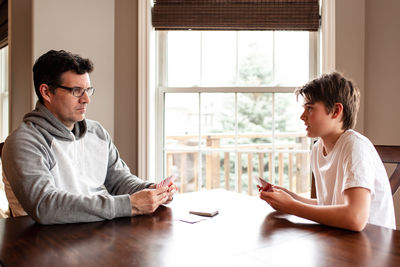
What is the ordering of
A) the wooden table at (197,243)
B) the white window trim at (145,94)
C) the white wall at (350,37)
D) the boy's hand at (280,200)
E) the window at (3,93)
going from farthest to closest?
the window at (3,93)
the white window trim at (145,94)
the white wall at (350,37)
the boy's hand at (280,200)
the wooden table at (197,243)

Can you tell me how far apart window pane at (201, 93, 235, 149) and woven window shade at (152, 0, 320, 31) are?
21.1 inches

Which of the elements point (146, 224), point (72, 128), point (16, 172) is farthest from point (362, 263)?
point (72, 128)

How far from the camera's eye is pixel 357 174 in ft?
3.94

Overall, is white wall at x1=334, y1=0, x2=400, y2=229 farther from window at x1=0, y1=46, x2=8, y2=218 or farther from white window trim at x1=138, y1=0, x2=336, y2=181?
window at x1=0, y1=46, x2=8, y2=218

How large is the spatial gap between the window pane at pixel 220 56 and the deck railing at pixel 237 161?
458 millimetres

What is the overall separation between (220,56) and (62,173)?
1.62 metres

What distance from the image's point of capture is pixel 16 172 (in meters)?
A: 1.26

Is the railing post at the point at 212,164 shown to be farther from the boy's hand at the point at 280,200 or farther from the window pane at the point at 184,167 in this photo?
the boy's hand at the point at 280,200

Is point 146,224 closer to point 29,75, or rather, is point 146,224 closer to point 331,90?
point 331,90

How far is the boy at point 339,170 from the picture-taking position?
1.17 metres

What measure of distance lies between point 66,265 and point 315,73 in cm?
229

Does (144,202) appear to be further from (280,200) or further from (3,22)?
(3,22)

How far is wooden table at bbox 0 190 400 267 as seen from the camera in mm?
904

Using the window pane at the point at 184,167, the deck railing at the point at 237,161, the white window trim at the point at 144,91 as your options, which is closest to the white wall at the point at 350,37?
the deck railing at the point at 237,161
